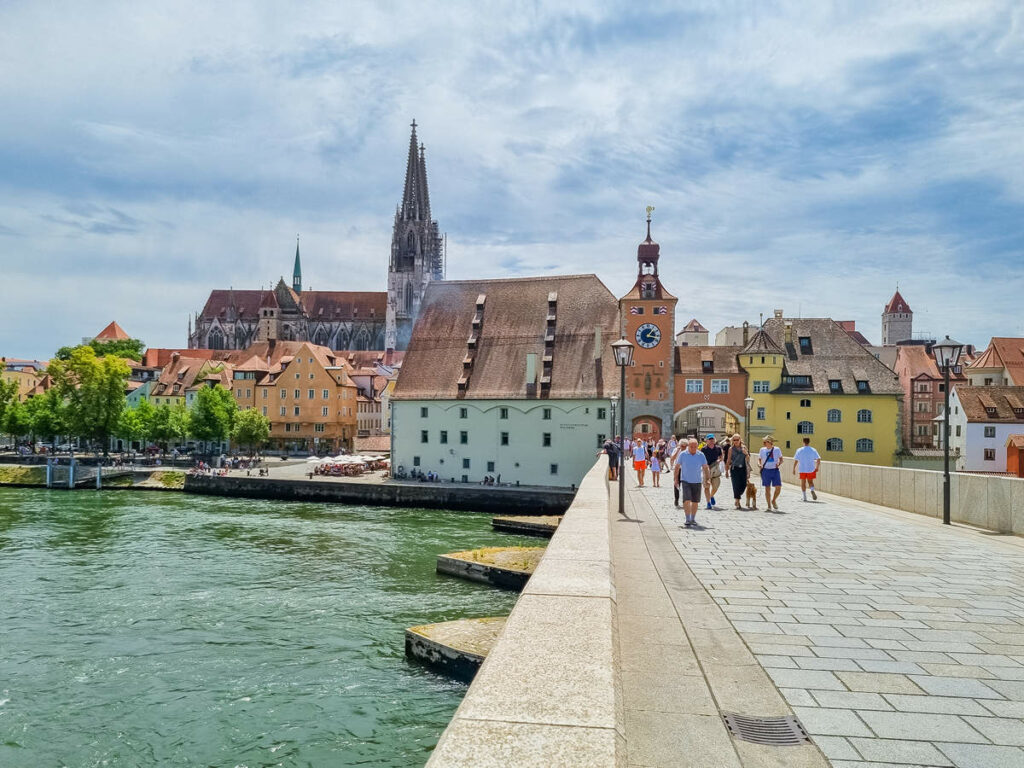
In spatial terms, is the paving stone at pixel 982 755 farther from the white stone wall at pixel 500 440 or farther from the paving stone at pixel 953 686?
the white stone wall at pixel 500 440

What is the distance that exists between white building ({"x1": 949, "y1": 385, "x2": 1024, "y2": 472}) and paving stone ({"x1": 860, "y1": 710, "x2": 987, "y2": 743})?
57265 millimetres

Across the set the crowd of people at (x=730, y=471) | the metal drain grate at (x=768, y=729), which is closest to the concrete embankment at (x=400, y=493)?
the crowd of people at (x=730, y=471)

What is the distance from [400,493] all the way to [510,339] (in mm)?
14569

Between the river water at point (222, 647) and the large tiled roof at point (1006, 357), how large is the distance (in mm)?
54728

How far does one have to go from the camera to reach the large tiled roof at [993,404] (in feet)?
180

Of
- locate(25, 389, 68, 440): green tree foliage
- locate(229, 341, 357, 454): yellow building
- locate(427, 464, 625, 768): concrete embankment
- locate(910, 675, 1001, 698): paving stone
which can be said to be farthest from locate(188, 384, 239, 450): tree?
locate(910, 675, 1001, 698): paving stone

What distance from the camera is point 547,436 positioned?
51.4 m

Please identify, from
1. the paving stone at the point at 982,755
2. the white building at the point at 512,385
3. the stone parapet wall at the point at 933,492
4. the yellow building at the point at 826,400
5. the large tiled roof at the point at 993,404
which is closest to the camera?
the paving stone at the point at 982,755

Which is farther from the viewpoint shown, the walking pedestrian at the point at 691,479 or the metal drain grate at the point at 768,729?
the walking pedestrian at the point at 691,479

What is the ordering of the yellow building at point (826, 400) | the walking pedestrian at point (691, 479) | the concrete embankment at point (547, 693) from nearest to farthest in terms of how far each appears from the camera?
the concrete embankment at point (547, 693), the walking pedestrian at point (691, 479), the yellow building at point (826, 400)

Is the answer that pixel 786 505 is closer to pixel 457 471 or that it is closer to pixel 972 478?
pixel 972 478

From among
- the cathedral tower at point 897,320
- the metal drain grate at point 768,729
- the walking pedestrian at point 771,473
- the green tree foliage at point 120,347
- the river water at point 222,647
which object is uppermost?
the cathedral tower at point 897,320

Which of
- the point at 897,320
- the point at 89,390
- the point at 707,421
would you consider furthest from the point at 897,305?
the point at 89,390

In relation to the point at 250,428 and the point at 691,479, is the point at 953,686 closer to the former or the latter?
the point at 691,479
